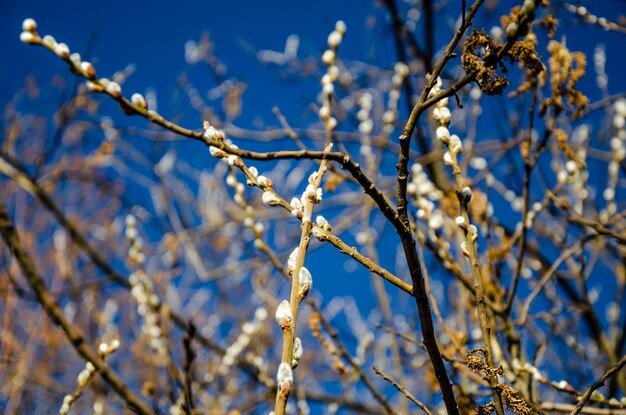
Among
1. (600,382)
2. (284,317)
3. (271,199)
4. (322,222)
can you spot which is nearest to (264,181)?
(271,199)

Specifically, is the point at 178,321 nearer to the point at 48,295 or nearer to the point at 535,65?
the point at 48,295

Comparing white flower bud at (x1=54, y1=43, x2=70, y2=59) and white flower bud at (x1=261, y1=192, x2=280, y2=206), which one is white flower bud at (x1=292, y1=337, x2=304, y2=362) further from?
white flower bud at (x1=54, y1=43, x2=70, y2=59)

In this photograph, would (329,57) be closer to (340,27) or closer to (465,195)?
(340,27)

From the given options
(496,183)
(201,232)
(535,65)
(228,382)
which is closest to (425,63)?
(496,183)

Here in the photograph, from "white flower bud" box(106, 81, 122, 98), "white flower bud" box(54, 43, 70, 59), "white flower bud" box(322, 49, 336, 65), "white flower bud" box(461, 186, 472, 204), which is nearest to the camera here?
"white flower bud" box(106, 81, 122, 98)

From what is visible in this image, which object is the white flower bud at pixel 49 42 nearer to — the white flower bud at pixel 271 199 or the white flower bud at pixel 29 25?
the white flower bud at pixel 29 25

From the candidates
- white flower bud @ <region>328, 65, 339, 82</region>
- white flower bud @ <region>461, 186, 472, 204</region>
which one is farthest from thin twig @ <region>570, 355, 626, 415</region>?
white flower bud @ <region>328, 65, 339, 82</region>

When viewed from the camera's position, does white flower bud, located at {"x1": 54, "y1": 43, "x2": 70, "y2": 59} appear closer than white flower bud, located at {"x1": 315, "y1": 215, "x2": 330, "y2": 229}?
Yes

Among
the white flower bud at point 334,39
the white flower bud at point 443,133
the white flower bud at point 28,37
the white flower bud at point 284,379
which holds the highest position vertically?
the white flower bud at point 334,39

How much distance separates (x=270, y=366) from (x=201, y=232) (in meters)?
1.45

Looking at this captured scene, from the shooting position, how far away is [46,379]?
5684 mm

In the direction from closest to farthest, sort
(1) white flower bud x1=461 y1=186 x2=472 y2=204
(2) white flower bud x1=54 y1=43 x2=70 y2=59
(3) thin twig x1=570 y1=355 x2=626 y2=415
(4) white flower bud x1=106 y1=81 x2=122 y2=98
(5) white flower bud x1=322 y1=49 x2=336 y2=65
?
(4) white flower bud x1=106 y1=81 x2=122 y2=98 → (2) white flower bud x1=54 y1=43 x2=70 y2=59 → (3) thin twig x1=570 y1=355 x2=626 y2=415 → (1) white flower bud x1=461 y1=186 x2=472 y2=204 → (5) white flower bud x1=322 y1=49 x2=336 y2=65

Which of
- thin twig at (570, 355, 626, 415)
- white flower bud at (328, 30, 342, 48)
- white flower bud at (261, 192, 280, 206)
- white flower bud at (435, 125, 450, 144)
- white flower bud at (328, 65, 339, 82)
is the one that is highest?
white flower bud at (328, 30, 342, 48)

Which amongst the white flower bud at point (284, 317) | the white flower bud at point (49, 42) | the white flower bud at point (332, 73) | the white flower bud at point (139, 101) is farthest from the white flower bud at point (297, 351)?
the white flower bud at point (332, 73)
